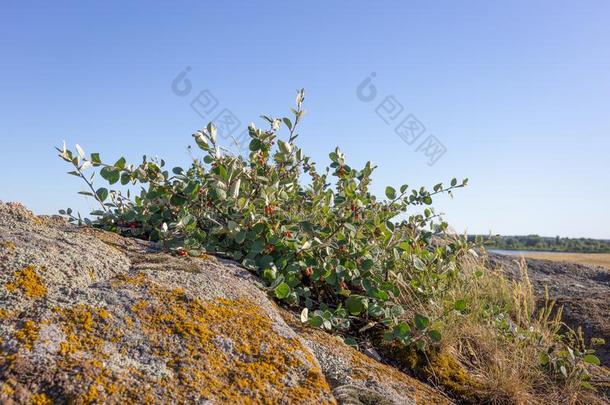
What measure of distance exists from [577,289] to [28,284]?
7.65 meters

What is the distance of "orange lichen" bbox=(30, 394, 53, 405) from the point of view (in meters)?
1.49

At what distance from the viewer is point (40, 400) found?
4.92ft

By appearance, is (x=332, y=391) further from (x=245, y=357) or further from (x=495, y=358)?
(x=495, y=358)

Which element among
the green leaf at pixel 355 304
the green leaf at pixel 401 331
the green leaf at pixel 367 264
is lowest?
the green leaf at pixel 401 331

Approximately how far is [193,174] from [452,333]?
273 centimetres

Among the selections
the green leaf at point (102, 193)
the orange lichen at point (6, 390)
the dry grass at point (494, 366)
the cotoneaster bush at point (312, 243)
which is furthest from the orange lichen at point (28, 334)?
the green leaf at point (102, 193)

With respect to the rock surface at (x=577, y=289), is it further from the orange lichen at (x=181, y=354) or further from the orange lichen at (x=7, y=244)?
the orange lichen at (x=7, y=244)

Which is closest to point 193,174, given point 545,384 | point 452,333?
point 452,333

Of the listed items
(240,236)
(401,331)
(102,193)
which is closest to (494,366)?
(401,331)

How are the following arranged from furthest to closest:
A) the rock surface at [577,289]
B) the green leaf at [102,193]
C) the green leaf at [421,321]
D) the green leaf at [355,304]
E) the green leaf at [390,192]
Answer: the rock surface at [577,289], the green leaf at [390,192], the green leaf at [102,193], the green leaf at [355,304], the green leaf at [421,321]

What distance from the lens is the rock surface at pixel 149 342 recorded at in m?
1.62

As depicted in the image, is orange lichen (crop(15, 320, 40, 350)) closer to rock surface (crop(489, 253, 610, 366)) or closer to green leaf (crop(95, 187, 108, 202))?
green leaf (crop(95, 187, 108, 202))

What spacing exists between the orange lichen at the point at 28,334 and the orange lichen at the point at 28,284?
24 cm

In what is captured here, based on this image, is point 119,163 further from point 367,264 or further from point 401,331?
point 401,331
